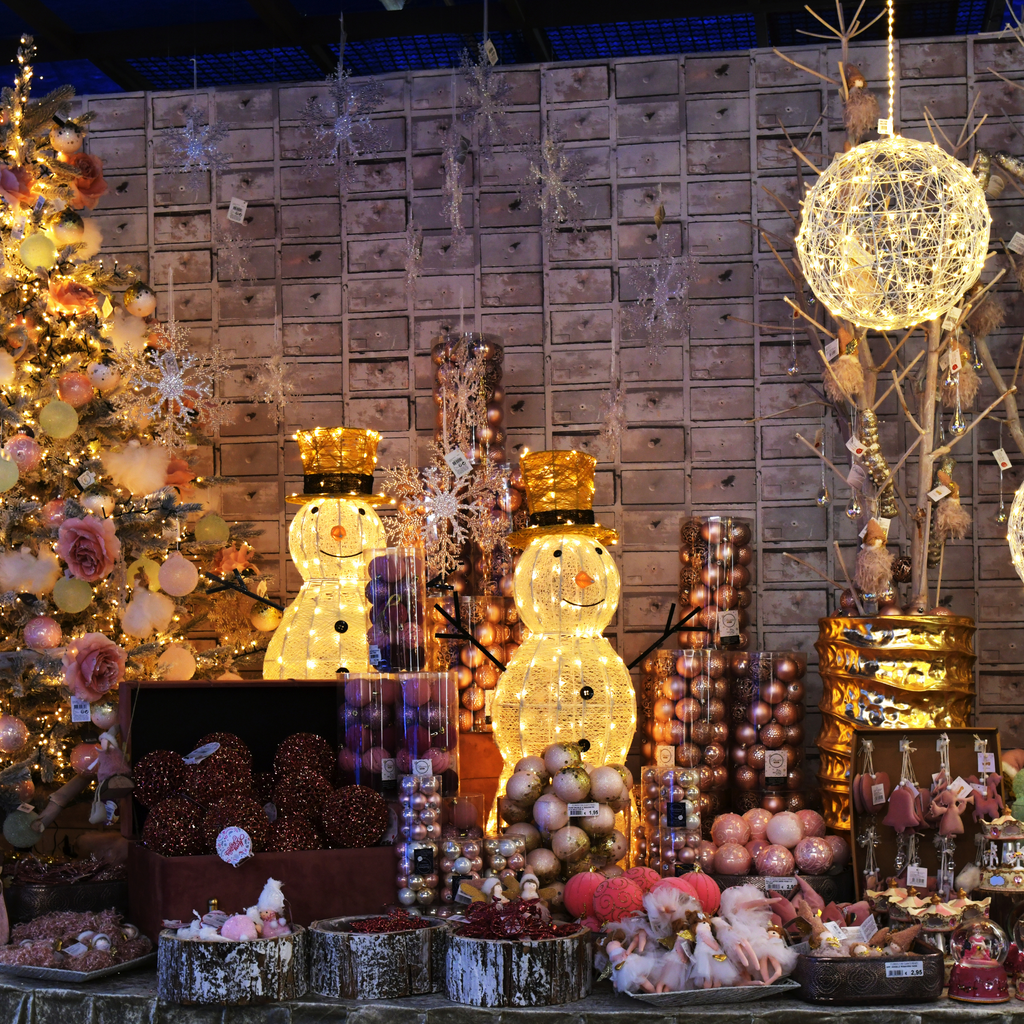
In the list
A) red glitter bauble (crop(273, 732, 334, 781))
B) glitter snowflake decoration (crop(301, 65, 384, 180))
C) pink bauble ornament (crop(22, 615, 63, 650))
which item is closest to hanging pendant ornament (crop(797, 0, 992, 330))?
red glitter bauble (crop(273, 732, 334, 781))

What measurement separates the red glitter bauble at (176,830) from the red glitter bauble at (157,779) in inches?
5.3

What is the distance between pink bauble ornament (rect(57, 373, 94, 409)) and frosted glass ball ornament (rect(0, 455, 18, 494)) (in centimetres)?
35

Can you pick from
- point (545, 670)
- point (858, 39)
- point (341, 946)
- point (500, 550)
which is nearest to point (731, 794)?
point (545, 670)

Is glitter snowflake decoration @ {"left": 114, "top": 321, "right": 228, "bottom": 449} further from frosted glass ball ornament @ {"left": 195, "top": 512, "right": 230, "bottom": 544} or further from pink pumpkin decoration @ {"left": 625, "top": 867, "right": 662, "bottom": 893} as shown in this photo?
pink pumpkin decoration @ {"left": 625, "top": 867, "right": 662, "bottom": 893}

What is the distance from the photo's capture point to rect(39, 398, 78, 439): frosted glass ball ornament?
418 cm

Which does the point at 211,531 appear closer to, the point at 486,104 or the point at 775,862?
the point at 486,104

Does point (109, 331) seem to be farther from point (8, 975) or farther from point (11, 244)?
point (8, 975)

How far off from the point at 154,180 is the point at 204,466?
4.06 ft

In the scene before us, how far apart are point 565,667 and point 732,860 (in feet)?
2.42

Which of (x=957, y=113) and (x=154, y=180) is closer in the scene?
(x=957, y=113)

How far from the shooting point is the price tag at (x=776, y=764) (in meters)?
4.06

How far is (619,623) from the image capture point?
489cm

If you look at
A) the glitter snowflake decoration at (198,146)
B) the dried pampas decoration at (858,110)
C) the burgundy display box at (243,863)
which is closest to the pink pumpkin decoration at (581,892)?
the burgundy display box at (243,863)

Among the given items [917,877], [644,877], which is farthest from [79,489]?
[917,877]
